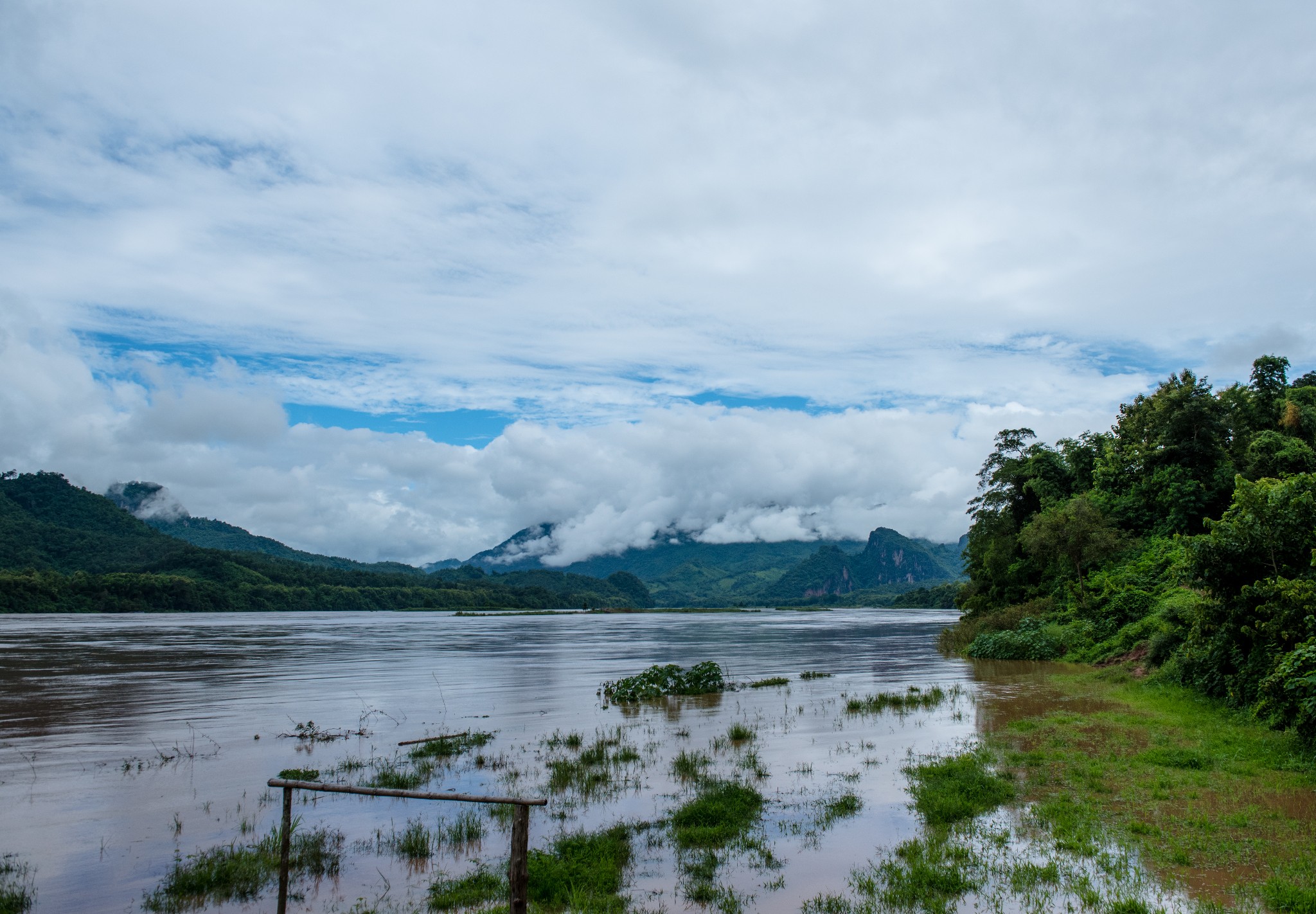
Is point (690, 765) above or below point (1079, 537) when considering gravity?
below

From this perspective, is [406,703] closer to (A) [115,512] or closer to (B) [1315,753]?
(B) [1315,753]

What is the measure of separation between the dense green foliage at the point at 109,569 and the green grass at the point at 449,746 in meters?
135

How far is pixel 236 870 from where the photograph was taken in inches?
432

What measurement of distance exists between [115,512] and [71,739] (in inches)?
8339

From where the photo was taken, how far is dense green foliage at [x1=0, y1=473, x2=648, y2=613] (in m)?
132

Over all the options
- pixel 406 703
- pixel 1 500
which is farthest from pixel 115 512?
pixel 406 703

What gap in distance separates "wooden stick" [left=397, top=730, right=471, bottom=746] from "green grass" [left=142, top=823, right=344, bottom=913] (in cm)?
774

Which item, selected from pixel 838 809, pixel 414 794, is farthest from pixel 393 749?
pixel 414 794

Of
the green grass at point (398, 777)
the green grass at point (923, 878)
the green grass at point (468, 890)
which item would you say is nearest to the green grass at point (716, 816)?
the green grass at point (923, 878)

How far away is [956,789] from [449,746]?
12.4m

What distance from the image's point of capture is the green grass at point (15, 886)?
1002cm

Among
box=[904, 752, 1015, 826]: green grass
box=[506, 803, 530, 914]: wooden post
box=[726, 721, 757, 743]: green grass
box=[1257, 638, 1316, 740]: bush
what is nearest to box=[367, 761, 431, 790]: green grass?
box=[726, 721, 757, 743]: green grass

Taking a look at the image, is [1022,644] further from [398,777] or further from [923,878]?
[923,878]

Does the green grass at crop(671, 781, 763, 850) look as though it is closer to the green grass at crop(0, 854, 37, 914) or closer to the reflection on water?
the reflection on water
